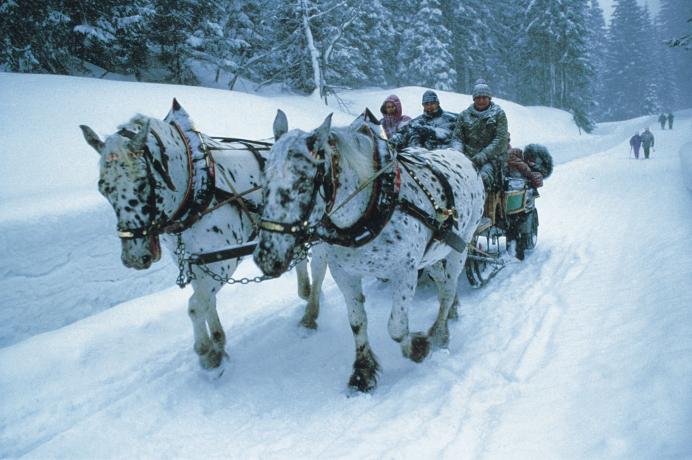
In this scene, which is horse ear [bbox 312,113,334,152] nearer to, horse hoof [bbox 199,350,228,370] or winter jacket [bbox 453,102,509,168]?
horse hoof [bbox 199,350,228,370]

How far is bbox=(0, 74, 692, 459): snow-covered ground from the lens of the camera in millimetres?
2631

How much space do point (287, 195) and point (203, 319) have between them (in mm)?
1883

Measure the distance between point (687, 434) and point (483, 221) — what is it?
3.18 meters

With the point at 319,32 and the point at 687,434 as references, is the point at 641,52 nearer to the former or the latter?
the point at 319,32

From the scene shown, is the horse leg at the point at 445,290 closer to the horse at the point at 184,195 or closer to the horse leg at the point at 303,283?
the horse leg at the point at 303,283

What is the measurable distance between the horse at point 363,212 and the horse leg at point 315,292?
1251 millimetres

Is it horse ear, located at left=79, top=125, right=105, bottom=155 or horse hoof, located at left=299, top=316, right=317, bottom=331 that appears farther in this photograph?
horse hoof, located at left=299, top=316, right=317, bottom=331

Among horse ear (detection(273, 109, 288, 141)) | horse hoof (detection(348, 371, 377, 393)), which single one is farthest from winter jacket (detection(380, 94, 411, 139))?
horse hoof (detection(348, 371, 377, 393))

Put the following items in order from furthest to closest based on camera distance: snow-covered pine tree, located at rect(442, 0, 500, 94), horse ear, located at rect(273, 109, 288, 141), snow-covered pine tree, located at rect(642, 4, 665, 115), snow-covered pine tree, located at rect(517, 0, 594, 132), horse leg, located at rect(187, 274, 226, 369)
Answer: snow-covered pine tree, located at rect(642, 4, 665, 115)
snow-covered pine tree, located at rect(517, 0, 594, 132)
snow-covered pine tree, located at rect(442, 0, 500, 94)
horse leg, located at rect(187, 274, 226, 369)
horse ear, located at rect(273, 109, 288, 141)

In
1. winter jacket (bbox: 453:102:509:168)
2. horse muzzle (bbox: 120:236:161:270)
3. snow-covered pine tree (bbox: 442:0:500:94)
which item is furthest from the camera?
snow-covered pine tree (bbox: 442:0:500:94)

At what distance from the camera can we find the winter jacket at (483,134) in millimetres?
5027

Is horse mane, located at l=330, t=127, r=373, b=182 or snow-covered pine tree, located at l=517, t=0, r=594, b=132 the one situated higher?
snow-covered pine tree, located at l=517, t=0, r=594, b=132

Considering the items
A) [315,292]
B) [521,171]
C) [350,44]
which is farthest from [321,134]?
[350,44]

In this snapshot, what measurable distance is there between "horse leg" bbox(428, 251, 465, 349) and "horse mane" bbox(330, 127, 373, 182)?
6.05 feet
